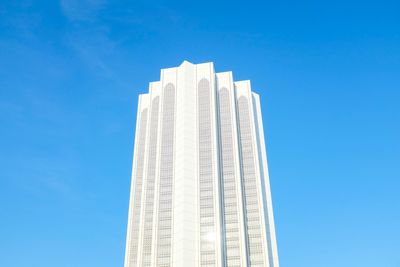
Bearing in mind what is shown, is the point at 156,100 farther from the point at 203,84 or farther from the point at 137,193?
the point at 137,193

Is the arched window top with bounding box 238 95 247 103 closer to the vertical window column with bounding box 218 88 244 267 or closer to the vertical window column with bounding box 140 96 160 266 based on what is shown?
the vertical window column with bounding box 218 88 244 267

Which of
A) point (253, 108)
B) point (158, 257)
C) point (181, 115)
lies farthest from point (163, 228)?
point (253, 108)

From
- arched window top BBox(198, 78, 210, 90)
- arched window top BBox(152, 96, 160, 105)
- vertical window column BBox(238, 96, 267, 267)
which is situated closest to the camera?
vertical window column BBox(238, 96, 267, 267)

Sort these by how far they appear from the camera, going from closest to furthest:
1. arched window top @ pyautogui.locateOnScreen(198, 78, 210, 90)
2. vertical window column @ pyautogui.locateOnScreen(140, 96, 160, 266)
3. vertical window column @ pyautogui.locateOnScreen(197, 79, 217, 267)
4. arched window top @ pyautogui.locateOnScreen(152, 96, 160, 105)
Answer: vertical window column @ pyautogui.locateOnScreen(197, 79, 217, 267), vertical window column @ pyautogui.locateOnScreen(140, 96, 160, 266), arched window top @ pyautogui.locateOnScreen(198, 78, 210, 90), arched window top @ pyautogui.locateOnScreen(152, 96, 160, 105)

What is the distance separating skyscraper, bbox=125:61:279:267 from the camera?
122 metres

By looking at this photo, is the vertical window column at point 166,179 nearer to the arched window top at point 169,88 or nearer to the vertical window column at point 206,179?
the arched window top at point 169,88

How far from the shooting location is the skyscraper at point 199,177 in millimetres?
121938

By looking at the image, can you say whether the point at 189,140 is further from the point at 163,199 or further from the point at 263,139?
the point at 263,139

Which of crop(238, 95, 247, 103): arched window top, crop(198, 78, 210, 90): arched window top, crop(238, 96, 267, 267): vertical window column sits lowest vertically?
crop(238, 96, 267, 267): vertical window column

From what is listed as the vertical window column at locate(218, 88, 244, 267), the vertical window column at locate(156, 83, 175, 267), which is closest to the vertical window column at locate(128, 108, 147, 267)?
the vertical window column at locate(156, 83, 175, 267)

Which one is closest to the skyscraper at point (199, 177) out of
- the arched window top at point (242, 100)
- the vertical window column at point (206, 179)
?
the arched window top at point (242, 100)

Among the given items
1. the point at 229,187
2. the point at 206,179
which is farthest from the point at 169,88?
the point at 229,187

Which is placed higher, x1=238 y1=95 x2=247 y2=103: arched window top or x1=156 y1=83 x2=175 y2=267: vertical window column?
x1=238 y1=95 x2=247 y2=103: arched window top

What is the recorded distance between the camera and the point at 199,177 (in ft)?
436
